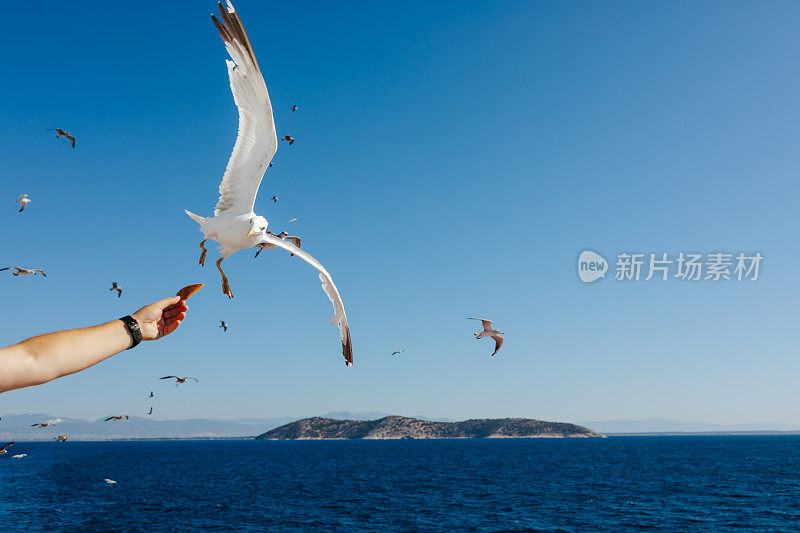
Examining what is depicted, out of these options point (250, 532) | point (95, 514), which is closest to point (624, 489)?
point (250, 532)

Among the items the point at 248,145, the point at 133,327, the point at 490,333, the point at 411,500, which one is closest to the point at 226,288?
the point at 248,145

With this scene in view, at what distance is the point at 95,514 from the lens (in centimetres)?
5359

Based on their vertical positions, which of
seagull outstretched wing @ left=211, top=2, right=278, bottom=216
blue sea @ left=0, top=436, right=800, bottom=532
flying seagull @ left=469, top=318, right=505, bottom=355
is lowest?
blue sea @ left=0, top=436, right=800, bottom=532

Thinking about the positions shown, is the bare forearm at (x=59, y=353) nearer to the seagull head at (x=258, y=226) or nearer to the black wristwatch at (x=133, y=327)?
the black wristwatch at (x=133, y=327)

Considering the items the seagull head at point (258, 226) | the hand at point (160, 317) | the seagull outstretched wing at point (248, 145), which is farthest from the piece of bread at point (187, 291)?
the seagull outstretched wing at point (248, 145)

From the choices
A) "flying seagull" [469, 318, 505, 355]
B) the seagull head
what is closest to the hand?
the seagull head

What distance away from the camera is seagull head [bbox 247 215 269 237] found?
506cm

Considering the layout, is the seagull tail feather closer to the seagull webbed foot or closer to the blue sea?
the seagull webbed foot

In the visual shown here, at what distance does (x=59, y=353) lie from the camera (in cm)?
192

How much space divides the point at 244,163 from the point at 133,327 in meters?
3.54

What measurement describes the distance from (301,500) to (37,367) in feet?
219

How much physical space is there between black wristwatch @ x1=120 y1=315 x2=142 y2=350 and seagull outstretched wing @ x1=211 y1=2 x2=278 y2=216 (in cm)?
321

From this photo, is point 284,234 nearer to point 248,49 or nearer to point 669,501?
point 248,49

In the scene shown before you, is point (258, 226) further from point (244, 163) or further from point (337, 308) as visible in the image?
point (337, 308)
